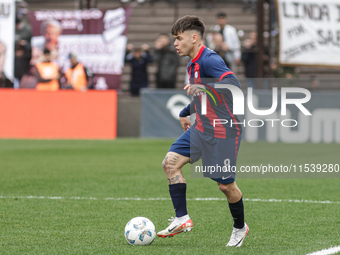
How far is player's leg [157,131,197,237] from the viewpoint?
4738 mm

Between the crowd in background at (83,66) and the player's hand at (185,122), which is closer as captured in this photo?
the player's hand at (185,122)

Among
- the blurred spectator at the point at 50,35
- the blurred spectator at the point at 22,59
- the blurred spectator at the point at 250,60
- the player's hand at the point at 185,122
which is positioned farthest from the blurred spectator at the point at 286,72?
the player's hand at the point at 185,122

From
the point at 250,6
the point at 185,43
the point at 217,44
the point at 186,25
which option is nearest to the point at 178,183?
the point at 185,43

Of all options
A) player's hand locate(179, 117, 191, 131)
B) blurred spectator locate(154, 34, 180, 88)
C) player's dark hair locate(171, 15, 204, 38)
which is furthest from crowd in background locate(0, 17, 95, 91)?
player's dark hair locate(171, 15, 204, 38)

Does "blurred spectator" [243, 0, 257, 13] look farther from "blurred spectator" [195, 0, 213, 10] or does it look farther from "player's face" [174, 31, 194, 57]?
→ "player's face" [174, 31, 194, 57]

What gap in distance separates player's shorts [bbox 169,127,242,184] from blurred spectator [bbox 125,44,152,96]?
456 inches

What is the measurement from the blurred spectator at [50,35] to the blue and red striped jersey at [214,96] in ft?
40.9

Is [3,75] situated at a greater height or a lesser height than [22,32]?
lesser

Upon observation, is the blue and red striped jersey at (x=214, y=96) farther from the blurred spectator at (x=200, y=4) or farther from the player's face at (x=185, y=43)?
the blurred spectator at (x=200, y=4)

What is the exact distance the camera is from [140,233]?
4680 mm

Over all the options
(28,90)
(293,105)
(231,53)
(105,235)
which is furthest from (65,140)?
(105,235)

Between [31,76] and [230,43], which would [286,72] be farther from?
[31,76]

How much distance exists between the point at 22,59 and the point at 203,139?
13015 mm

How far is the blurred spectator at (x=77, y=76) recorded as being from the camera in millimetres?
16234
